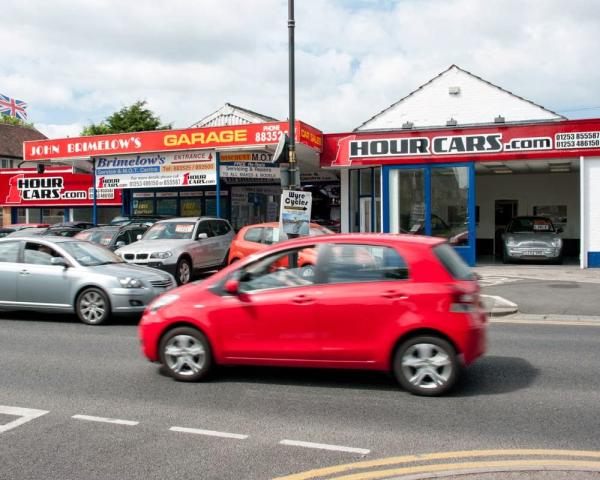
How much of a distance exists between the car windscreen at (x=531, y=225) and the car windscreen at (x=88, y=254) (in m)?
14.1

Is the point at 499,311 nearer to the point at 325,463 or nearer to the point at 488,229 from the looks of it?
the point at 325,463

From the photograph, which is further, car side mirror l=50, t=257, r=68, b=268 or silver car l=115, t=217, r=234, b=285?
silver car l=115, t=217, r=234, b=285

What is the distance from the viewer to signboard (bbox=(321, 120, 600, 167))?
18.0 meters

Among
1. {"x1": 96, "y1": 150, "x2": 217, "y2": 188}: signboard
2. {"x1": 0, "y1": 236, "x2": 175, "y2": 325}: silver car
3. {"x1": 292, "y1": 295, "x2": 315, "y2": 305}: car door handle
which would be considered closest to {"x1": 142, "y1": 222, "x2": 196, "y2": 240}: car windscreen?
{"x1": 96, "y1": 150, "x2": 217, "y2": 188}: signboard

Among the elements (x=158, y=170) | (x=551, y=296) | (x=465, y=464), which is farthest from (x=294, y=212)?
(x=158, y=170)

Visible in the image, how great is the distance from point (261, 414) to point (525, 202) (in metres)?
22.8

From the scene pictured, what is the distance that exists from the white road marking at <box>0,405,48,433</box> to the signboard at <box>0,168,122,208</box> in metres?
23.8

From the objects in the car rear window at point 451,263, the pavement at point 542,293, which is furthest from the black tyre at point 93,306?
the pavement at point 542,293

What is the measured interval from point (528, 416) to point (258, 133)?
15125mm

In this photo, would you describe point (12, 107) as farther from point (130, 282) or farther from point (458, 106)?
point (130, 282)

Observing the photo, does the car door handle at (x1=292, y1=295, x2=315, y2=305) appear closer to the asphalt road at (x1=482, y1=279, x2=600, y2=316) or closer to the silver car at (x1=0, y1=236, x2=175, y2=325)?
the silver car at (x1=0, y1=236, x2=175, y2=325)

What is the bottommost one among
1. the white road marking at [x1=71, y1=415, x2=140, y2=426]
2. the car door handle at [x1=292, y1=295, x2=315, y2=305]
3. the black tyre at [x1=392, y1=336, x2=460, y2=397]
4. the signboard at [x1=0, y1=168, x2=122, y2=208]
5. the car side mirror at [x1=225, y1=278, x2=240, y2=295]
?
the white road marking at [x1=71, y1=415, x2=140, y2=426]

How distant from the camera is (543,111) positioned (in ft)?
93.5

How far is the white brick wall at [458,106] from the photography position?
28906 millimetres
